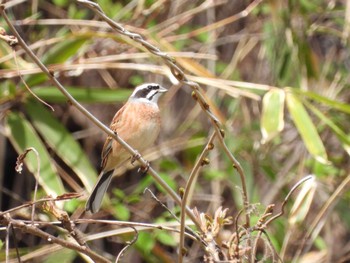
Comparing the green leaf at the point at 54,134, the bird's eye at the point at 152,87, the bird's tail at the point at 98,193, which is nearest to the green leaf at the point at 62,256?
the bird's tail at the point at 98,193

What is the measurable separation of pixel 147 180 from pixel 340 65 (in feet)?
5.51

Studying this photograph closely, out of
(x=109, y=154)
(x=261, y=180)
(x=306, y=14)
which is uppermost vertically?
(x=306, y=14)

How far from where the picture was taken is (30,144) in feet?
13.4

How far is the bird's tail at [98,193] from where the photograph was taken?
10.9 ft

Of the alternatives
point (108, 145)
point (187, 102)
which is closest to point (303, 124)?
point (108, 145)

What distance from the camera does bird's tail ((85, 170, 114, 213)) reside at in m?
3.33

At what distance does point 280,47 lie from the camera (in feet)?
16.3

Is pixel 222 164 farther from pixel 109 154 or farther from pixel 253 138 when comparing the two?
pixel 109 154

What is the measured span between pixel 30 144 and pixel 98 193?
2.33ft

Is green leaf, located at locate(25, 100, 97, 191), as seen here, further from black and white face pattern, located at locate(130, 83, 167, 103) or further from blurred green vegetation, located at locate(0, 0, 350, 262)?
black and white face pattern, located at locate(130, 83, 167, 103)

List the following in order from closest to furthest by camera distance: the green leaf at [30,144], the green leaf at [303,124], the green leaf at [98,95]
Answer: the green leaf at [303,124]
the green leaf at [30,144]
the green leaf at [98,95]

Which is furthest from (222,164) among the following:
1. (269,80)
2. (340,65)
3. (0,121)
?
(0,121)

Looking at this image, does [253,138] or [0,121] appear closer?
[0,121]

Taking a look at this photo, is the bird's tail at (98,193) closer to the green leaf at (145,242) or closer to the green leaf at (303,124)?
the green leaf at (145,242)
